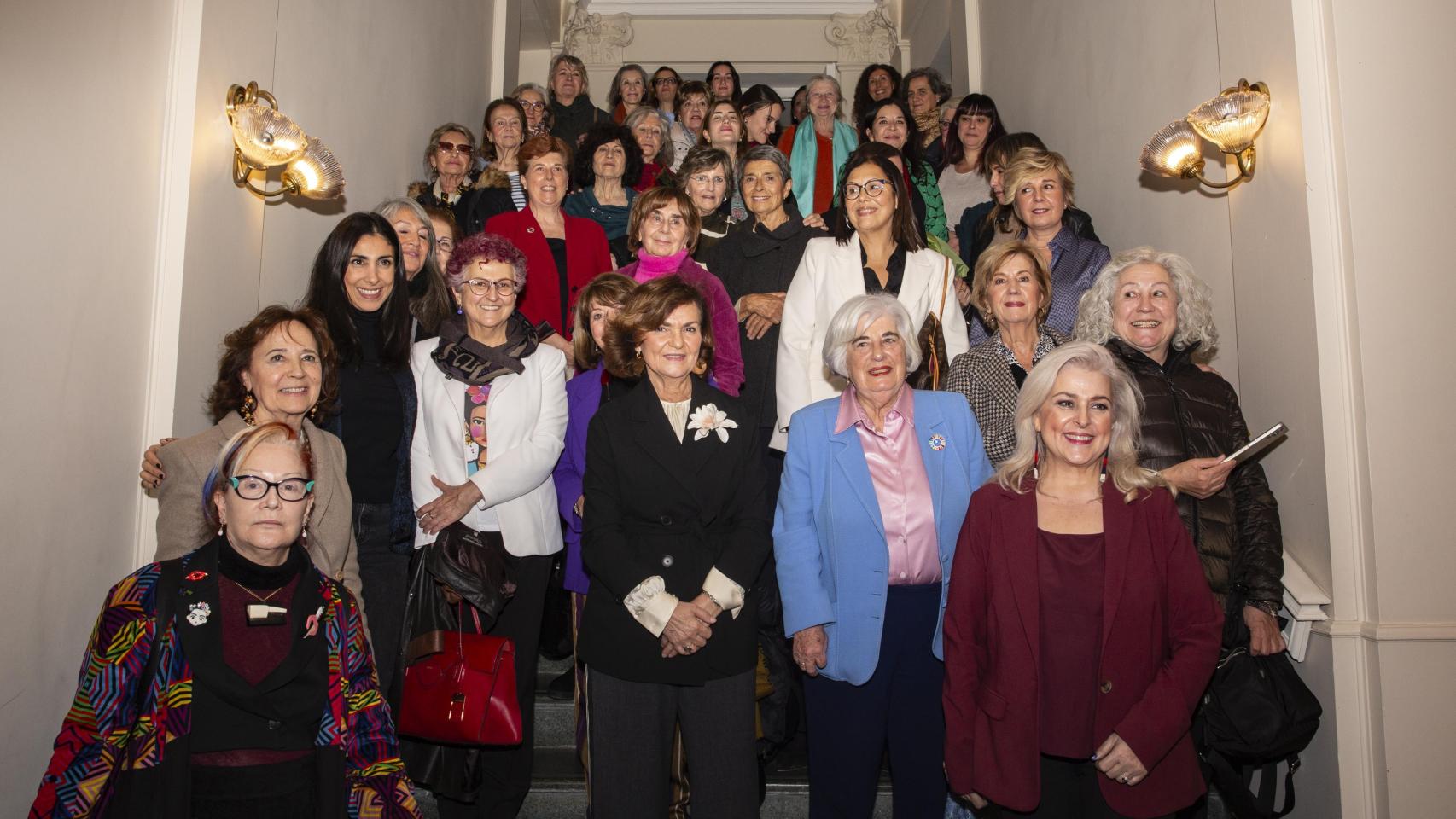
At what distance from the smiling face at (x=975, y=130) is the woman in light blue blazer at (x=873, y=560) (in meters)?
3.85

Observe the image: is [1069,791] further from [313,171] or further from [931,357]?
[313,171]

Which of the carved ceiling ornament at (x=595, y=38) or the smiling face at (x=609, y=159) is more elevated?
the carved ceiling ornament at (x=595, y=38)

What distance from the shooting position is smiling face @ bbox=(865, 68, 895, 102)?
7.98m

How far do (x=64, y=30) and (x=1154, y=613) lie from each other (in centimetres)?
347

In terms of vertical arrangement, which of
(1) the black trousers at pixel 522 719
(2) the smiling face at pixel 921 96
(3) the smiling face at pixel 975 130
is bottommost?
(1) the black trousers at pixel 522 719

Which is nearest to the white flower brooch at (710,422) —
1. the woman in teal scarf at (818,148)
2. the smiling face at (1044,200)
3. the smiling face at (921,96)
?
the smiling face at (1044,200)

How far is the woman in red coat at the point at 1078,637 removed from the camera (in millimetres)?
2520

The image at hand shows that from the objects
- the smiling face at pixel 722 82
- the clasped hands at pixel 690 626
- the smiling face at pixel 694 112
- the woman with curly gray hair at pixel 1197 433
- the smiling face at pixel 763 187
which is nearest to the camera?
the clasped hands at pixel 690 626

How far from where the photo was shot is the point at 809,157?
20.9ft

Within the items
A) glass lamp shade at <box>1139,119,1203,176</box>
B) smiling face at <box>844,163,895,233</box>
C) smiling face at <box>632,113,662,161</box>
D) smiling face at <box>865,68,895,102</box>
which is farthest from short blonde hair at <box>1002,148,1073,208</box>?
smiling face at <box>865,68,895,102</box>

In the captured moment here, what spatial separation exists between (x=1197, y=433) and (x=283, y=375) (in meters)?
2.92

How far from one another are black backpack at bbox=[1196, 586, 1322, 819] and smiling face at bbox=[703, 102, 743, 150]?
4.02 m

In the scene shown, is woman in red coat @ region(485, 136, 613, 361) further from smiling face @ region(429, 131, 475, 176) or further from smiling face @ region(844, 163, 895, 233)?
smiling face @ region(844, 163, 895, 233)

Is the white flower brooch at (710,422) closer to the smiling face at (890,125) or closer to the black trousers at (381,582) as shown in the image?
the black trousers at (381,582)
